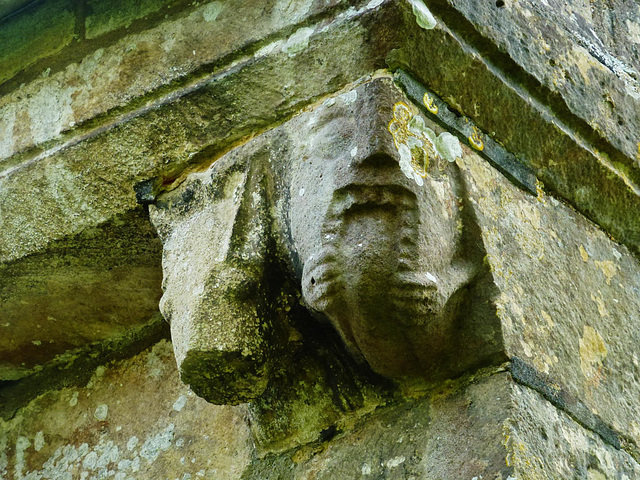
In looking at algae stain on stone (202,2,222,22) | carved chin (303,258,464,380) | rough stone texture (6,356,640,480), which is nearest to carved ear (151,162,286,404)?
carved chin (303,258,464,380)

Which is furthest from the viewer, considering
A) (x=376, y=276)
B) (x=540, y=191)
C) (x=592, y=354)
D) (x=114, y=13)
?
(x=114, y=13)

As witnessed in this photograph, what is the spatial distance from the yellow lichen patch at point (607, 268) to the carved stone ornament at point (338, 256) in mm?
371

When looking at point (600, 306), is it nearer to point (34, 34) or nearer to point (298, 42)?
point (298, 42)

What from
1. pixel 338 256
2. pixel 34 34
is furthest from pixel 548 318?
pixel 34 34

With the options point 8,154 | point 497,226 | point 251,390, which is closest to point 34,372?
point 8,154

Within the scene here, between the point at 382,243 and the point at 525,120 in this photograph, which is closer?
the point at 382,243

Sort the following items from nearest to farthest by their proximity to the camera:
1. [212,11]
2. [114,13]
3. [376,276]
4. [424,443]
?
[376,276] < [424,443] < [212,11] < [114,13]

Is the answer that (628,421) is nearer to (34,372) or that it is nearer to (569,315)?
(569,315)

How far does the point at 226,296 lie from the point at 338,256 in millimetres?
229

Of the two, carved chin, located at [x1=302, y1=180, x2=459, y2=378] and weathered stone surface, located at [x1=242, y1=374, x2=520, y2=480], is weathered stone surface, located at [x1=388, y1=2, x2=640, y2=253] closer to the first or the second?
carved chin, located at [x1=302, y1=180, x2=459, y2=378]

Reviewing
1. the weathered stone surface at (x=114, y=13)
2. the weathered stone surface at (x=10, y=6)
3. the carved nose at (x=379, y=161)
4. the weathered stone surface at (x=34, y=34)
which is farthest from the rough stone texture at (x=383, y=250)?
the weathered stone surface at (x=10, y=6)

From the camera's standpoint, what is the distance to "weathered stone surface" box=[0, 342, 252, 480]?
6.72 feet

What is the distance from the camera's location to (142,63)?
2025 millimetres

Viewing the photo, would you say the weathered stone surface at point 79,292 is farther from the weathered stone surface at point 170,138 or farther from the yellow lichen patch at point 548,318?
the yellow lichen patch at point 548,318
